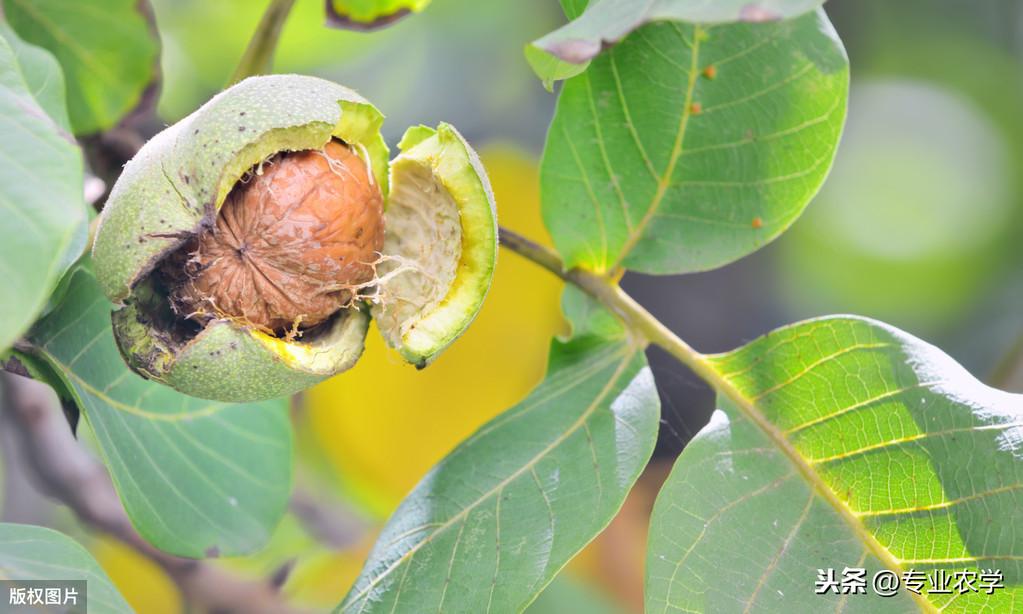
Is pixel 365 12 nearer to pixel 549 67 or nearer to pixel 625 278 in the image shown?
pixel 549 67

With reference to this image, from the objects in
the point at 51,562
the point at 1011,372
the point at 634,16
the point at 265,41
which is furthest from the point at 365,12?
the point at 1011,372

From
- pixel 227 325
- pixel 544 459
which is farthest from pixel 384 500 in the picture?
pixel 227 325

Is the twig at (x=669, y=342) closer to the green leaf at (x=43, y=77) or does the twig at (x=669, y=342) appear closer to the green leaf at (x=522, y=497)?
the green leaf at (x=522, y=497)

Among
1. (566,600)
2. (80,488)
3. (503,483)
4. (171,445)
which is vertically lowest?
(80,488)

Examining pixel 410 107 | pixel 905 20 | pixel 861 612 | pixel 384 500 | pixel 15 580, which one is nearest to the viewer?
pixel 15 580

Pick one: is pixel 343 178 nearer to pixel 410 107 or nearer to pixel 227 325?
pixel 227 325

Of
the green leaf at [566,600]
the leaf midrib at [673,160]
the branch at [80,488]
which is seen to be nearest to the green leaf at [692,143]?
the leaf midrib at [673,160]
